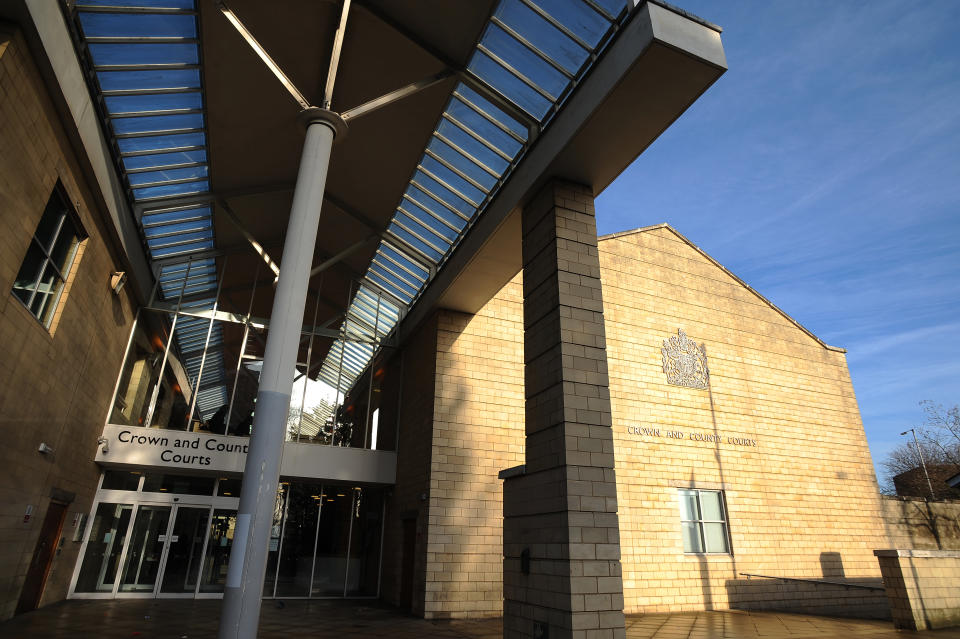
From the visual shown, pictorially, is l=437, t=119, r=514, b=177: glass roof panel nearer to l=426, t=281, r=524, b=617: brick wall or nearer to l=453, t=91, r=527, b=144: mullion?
l=453, t=91, r=527, b=144: mullion

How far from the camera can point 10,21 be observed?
622 cm

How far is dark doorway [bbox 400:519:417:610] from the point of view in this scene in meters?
11.9

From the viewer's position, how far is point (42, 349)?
8.31 meters

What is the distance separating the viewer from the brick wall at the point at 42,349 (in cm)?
670

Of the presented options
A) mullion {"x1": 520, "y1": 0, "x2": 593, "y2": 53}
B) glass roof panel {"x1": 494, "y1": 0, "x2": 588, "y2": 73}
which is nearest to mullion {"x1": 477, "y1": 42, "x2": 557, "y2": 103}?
glass roof panel {"x1": 494, "y1": 0, "x2": 588, "y2": 73}

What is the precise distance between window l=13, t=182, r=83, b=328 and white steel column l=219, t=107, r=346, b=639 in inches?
149

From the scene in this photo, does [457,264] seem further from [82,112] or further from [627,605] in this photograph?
[627,605]

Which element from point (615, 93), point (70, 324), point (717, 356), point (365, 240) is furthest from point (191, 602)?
point (717, 356)

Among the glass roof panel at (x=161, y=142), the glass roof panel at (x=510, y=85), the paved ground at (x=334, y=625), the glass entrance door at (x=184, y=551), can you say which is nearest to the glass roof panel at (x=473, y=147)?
the glass roof panel at (x=510, y=85)

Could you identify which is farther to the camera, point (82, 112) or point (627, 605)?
point (627, 605)

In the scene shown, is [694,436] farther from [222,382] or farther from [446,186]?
[222,382]

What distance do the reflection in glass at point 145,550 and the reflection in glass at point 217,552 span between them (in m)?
0.99

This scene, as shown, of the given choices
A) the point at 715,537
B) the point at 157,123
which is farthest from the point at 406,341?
the point at 715,537

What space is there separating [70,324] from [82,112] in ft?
12.0
